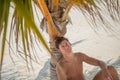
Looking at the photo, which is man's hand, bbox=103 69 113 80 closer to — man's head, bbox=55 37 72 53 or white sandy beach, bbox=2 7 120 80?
man's head, bbox=55 37 72 53

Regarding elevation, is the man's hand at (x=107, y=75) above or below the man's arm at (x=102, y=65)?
below

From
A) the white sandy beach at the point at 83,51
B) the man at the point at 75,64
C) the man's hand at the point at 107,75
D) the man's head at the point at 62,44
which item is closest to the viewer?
the man's head at the point at 62,44

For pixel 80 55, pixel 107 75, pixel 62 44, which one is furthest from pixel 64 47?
pixel 107 75

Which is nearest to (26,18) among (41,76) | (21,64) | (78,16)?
(41,76)

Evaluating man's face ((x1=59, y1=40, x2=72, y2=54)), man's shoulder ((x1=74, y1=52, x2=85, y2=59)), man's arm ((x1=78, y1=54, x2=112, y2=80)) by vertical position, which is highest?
man's face ((x1=59, y1=40, x2=72, y2=54))

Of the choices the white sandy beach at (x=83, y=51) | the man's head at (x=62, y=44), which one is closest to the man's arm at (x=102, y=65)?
the man's head at (x=62, y=44)

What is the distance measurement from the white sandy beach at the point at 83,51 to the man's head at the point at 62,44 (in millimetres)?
1078

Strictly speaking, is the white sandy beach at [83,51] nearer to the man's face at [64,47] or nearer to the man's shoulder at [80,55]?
the man's shoulder at [80,55]

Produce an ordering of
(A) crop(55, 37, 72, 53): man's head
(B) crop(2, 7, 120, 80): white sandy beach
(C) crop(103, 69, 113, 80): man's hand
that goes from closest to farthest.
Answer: (A) crop(55, 37, 72, 53): man's head → (C) crop(103, 69, 113, 80): man's hand → (B) crop(2, 7, 120, 80): white sandy beach

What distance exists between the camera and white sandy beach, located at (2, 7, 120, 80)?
2.93 m

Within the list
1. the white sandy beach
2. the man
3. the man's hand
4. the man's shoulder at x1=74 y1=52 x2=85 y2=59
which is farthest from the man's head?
the white sandy beach

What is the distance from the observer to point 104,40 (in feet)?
11.4

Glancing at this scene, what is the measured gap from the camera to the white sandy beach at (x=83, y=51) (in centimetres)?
293

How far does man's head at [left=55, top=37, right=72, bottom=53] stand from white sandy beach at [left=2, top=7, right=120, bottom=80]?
1.08 metres
